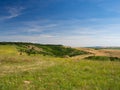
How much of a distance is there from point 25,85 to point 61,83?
7.45ft

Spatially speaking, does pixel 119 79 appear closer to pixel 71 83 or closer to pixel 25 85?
pixel 71 83

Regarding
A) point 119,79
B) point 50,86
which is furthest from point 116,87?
point 50,86

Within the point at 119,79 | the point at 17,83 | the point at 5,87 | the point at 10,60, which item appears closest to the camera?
the point at 5,87

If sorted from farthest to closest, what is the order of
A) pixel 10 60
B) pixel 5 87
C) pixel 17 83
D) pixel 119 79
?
pixel 10 60 → pixel 119 79 → pixel 17 83 → pixel 5 87

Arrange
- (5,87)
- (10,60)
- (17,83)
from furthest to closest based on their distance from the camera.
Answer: (10,60) → (17,83) → (5,87)

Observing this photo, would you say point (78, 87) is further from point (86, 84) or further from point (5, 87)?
A: point (5, 87)

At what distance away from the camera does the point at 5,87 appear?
12.3m

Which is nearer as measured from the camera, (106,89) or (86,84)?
(106,89)

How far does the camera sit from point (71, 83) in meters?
13.9

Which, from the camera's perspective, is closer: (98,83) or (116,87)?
(116,87)

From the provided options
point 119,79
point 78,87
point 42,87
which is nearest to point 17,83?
point 42,87

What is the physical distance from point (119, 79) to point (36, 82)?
582cm

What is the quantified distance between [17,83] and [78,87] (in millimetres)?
3718

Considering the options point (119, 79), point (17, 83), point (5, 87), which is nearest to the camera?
point (5, 87)
